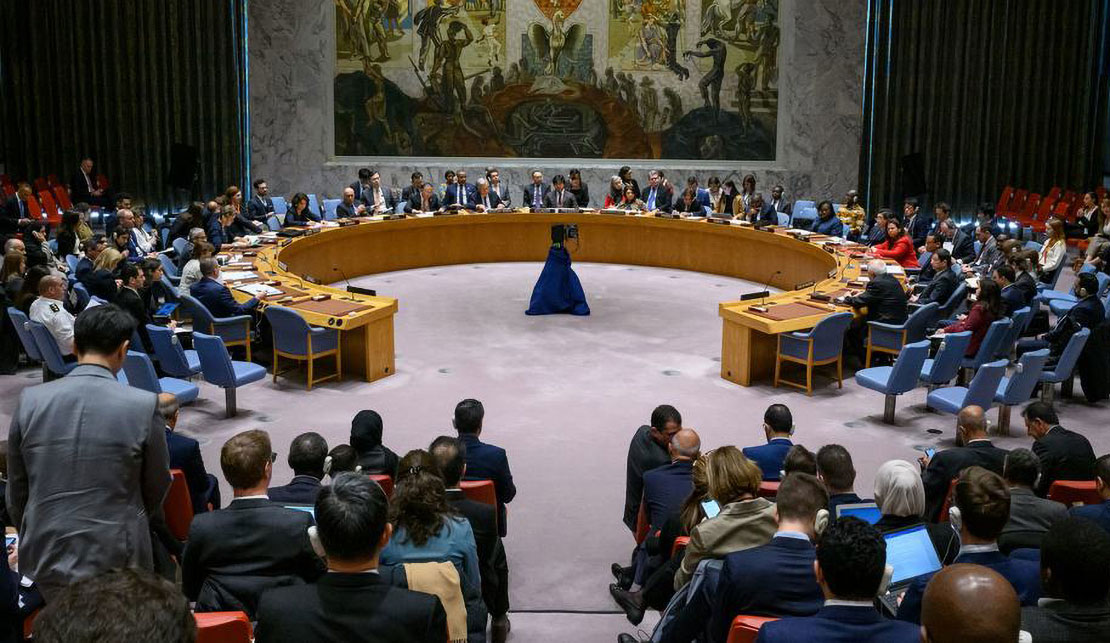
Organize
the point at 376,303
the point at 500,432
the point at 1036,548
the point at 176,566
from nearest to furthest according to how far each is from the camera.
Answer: the point at 1036,548
the point at 176,566
the point at 500,432
the point at 376,303

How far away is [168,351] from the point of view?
8938 millimetres

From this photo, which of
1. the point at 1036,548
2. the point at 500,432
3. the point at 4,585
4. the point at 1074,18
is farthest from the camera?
the point at 1074,18

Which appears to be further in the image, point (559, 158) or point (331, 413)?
point (559, 158)

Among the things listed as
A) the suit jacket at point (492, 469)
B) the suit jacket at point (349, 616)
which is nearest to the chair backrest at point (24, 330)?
the suit jacket at point (492, 469)

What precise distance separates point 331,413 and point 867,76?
1318 cm

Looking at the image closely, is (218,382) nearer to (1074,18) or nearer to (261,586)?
(261,586)

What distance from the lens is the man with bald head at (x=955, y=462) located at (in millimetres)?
5863

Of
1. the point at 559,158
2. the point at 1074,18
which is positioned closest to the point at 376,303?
the point at 559,158

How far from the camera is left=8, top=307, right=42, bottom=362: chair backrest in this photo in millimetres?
9000

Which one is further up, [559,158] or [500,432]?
[559,158]

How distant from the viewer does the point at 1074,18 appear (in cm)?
1886

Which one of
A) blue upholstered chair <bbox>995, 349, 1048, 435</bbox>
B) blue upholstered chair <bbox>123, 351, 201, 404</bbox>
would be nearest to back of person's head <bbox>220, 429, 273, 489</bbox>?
blue upholstered chair <bbox>123, 351, 201, 404</bbox>

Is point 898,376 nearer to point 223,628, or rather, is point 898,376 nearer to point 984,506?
point 984,506

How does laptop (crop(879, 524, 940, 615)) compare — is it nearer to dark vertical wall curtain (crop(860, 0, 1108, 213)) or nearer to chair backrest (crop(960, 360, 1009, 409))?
chair backrest (crop(960, 360, 1009, 409))
